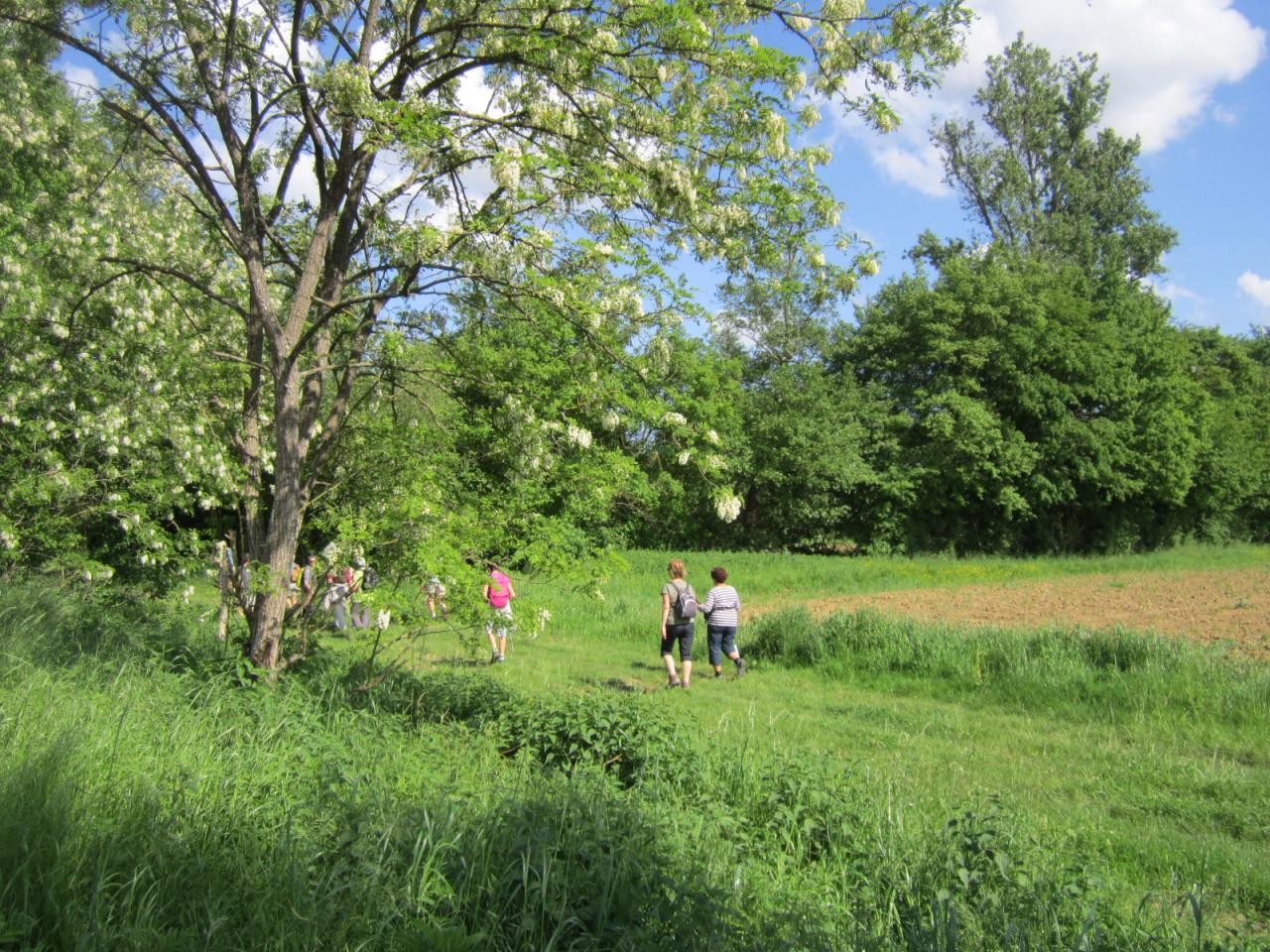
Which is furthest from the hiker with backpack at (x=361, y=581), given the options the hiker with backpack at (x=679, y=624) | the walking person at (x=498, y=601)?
the hiker with backpack at (x=679, y=624)

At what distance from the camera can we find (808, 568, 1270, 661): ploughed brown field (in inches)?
622

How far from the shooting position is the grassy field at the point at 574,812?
3.35 metres

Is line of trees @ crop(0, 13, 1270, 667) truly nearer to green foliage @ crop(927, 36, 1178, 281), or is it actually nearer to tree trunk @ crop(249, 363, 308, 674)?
tree trunk @ crop(249, 363, 308, 674)

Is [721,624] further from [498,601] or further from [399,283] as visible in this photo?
[399,283]

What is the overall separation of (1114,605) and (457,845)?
69.6 ft

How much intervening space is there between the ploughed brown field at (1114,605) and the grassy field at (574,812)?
6.27 metres

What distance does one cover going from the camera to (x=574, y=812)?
4332 mm

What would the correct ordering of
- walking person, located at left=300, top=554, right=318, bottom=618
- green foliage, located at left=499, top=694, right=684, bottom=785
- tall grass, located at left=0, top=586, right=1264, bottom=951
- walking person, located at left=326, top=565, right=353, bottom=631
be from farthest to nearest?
walking person, located at left=300, top=554, right=318, bottom=618, walking person, located at left=326, top=565, right=353, bottom=631, green foliage, located at left=499, top=694, right=684, bottom=785, tall grass, located at left=0, top=586, right=1264, bottom=951

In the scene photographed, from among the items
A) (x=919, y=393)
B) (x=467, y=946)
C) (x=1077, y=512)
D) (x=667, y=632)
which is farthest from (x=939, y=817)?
(x=1077, y=512)

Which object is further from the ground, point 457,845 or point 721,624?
point 721,624

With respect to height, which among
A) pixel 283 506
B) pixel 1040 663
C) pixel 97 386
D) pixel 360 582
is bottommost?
pixel 1040 663

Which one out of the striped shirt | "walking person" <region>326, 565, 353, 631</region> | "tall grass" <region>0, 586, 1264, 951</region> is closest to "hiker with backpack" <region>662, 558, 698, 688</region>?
the striped shirt

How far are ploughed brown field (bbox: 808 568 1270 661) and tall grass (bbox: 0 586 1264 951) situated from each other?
392 inches

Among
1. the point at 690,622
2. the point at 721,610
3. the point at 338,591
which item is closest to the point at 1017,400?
the point at 721,610
